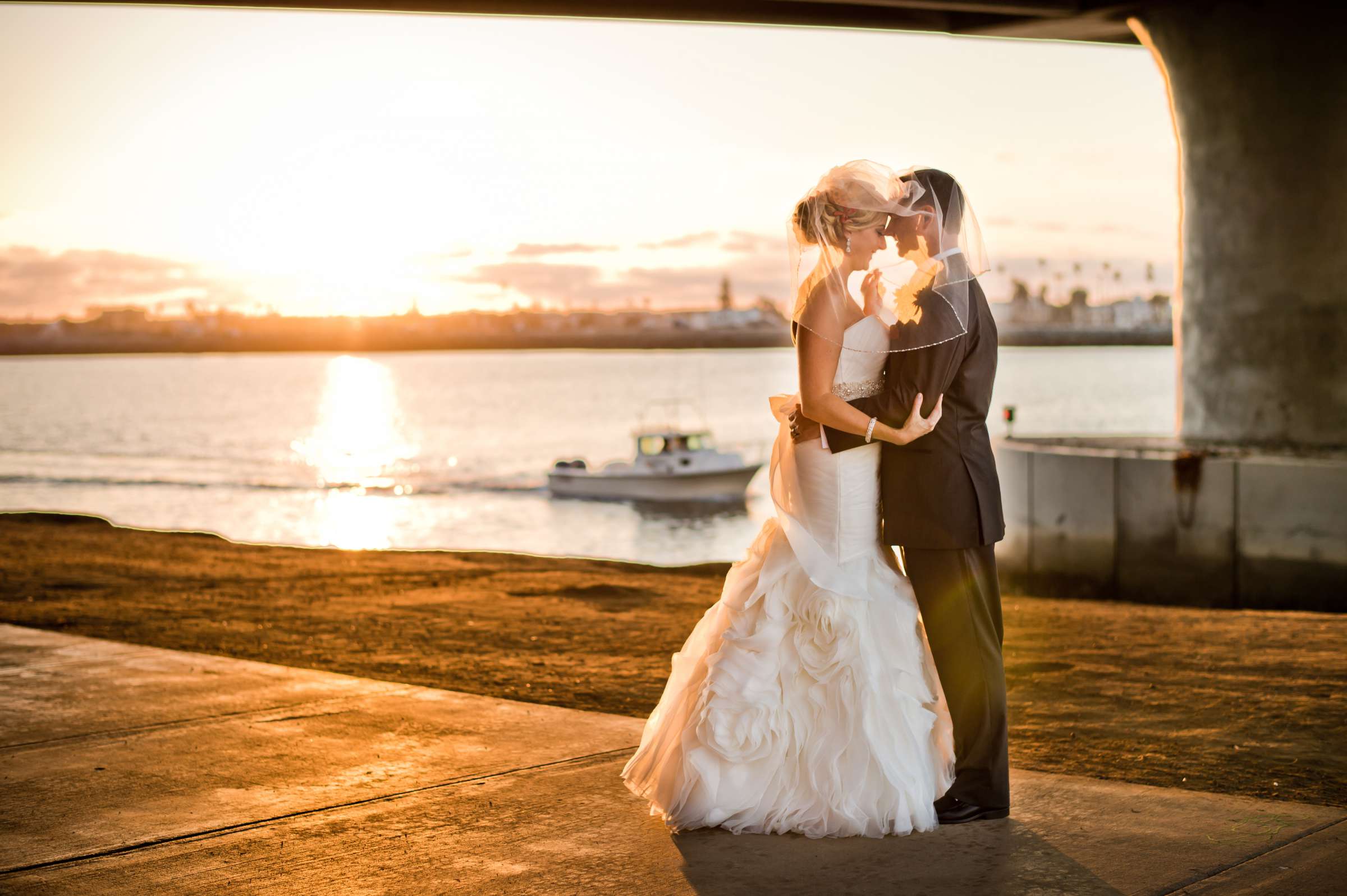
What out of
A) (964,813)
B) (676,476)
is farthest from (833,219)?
(676,476)

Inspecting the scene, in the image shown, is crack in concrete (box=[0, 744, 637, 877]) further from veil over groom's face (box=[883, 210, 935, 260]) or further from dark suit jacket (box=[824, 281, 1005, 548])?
veil over groom's face (box=[883, 210, 935, 260])

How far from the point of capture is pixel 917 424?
4008 millimetres

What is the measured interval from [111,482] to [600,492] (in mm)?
20389

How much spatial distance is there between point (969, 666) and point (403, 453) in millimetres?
76861

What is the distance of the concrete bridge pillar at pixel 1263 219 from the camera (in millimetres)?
14422

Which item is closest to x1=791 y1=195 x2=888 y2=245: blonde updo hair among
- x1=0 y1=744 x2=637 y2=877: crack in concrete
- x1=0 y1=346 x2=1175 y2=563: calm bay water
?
x1=0 y1=744 x2=637 y2=877: crack in concrete

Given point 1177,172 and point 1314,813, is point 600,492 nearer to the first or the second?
point 1177,172

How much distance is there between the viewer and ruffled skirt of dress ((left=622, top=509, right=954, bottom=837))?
400 cm

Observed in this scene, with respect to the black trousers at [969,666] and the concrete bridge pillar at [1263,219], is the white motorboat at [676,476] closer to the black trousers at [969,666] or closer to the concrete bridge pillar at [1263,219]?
the concrete bridge pillar at [1263,219]

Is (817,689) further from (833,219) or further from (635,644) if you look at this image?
(635,644)

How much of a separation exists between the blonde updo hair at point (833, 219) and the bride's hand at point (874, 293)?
0.46 ft

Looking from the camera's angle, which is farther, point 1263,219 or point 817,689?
point 1263,219

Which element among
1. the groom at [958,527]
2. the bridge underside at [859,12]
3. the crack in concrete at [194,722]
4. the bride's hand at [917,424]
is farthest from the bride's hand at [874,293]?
the bridge underside at [859,12]

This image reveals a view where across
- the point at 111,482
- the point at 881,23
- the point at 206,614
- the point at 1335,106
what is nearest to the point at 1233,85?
the point at 1335,106
